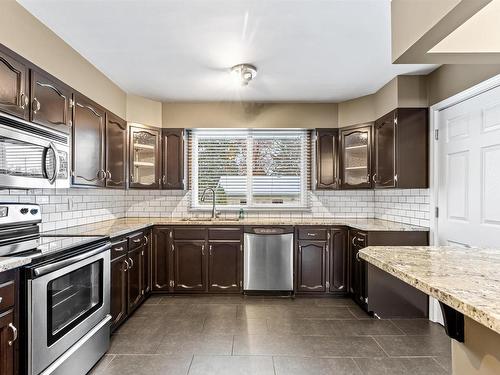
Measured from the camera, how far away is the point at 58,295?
6.23 feet

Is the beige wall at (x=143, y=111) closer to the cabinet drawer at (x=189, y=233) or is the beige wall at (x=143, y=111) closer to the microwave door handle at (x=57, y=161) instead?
the cabinet drawer at (x=189, y=233)

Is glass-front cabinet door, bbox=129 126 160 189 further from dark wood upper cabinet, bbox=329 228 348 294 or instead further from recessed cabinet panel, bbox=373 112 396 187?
recessed cabinet panel, bbox=373 112 396 187

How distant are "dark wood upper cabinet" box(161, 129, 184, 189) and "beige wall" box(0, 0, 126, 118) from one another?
860mm

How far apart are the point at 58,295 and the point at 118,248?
88 centimetres

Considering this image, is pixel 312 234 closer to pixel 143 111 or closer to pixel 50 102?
pixel 143 111

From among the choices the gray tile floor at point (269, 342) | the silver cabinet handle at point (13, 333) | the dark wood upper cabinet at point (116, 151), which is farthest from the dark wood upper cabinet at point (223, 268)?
the silver cabinet handle at point (13, 333)

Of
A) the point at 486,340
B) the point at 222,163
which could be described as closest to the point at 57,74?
Result: the point at 222,163

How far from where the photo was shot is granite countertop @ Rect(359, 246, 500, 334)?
0.73 meters

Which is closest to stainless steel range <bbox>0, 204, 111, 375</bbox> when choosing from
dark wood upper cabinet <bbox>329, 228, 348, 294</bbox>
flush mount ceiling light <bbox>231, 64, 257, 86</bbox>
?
flush mount ceiling light <bbox>231, 64, 257, 86</bbox>

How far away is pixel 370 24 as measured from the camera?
7.41ft

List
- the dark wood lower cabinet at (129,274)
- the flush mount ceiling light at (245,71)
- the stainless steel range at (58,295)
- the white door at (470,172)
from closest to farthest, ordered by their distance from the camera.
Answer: the stainless steel range at (58,295), the white door at (470,172), the dark wood lower cabinet at (129,274), the flush mount ceiling light at (245,71)

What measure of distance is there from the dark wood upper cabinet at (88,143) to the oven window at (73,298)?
0.82m

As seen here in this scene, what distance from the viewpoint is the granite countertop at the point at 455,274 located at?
73 centimetres

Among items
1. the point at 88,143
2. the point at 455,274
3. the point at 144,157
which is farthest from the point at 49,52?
the point at 455,274
